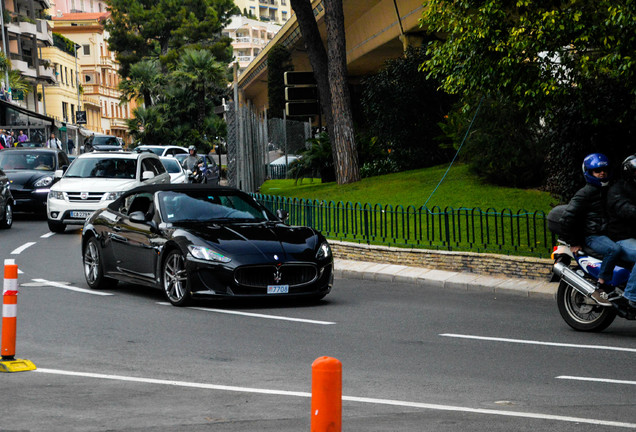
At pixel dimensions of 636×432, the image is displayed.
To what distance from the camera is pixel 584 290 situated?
34.3 feet

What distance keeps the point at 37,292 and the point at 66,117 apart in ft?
316

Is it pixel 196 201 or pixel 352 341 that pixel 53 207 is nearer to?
pixel 196 201

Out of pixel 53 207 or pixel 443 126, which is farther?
pixel 443 126

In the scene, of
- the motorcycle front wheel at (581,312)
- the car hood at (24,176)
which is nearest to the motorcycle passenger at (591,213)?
the motorcycle front wheel at (581,312)

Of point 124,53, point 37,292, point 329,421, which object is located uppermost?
point 124,53

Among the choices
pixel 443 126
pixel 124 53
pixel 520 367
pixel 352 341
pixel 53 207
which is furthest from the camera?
pixel 124 53

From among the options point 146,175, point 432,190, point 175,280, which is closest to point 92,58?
point 146,175

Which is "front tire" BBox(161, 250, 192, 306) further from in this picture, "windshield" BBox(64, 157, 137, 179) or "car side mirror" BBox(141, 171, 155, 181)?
"windshield" BBox(64, 157, 137, 179)

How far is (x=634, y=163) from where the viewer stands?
1030 centimetres

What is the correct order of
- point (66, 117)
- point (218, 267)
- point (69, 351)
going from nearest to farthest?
point (69, 351) < point (218, 267) < point (66, 117)

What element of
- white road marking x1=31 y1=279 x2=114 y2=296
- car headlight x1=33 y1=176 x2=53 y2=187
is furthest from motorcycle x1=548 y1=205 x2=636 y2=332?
car headlight x1=33 y1=176 x2=53 y2=187

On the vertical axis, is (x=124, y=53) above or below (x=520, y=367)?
above

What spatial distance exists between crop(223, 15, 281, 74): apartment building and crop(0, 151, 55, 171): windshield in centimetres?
15183

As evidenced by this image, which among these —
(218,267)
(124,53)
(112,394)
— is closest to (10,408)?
(112,394)
